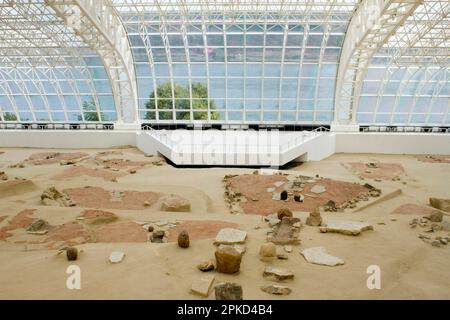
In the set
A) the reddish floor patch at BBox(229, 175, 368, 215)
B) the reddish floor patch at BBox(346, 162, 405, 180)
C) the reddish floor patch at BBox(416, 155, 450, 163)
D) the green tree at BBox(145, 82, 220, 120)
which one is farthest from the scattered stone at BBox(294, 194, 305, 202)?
the green tree at BBox(145, 82, 220, 120)

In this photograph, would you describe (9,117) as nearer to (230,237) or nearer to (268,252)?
(230,237)

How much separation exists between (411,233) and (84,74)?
3688 cm

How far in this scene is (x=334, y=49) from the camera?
108ft

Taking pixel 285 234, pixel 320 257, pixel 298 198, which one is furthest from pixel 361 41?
pixel 320 257

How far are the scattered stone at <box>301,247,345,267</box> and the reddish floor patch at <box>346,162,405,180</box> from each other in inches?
551

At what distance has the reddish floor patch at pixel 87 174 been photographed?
56.3 ft

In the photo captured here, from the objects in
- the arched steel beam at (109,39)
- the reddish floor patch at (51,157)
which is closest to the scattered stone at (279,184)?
the reddish floor patch at (51,157)

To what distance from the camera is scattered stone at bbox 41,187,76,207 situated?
38.3 ft

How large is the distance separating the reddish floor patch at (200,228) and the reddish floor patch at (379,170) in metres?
12.9

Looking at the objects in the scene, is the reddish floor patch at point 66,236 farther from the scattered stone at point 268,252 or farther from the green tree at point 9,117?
the green tree at point 9,117

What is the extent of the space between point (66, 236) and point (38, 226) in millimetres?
1126
